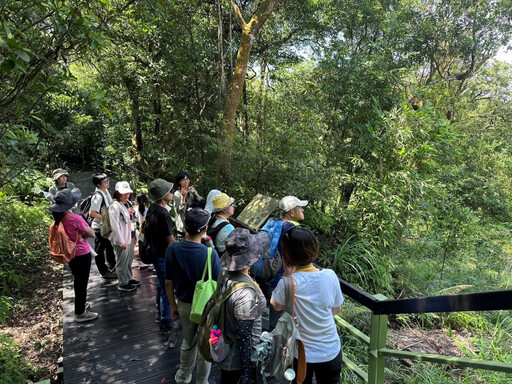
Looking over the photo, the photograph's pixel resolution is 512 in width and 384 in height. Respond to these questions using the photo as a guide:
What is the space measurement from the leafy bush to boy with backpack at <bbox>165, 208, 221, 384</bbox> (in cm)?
205

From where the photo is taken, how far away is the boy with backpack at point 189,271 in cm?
250

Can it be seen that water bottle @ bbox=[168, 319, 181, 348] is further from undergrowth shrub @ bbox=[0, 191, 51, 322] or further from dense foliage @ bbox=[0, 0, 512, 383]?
undergrowth shrub @ bbox=[0, 191, 51, 322]

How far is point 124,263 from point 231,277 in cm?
312

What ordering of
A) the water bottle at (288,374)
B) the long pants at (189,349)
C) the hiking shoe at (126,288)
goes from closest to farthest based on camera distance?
the water bottle at (288,374), the long pants at (189,349), the hiking shoe at (126,288)

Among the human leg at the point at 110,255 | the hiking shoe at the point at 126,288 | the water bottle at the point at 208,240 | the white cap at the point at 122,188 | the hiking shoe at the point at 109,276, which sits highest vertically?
the white cap at the point at 122,188

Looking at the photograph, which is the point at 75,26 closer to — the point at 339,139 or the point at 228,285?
the point at 228,285

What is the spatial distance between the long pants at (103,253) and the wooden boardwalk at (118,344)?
1.17ft

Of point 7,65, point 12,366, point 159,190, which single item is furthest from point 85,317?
point 7,65

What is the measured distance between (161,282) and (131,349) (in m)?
0.76

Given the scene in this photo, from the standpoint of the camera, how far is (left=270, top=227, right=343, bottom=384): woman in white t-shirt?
75.8 inches

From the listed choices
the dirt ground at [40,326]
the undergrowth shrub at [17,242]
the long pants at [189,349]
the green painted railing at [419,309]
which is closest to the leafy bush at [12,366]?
the dirt ground at [40,326]

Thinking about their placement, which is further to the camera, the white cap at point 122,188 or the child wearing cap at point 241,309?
the white cap at point 122,188

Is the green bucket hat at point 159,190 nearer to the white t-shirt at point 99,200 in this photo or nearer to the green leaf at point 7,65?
the white t-shirt at point 99,200

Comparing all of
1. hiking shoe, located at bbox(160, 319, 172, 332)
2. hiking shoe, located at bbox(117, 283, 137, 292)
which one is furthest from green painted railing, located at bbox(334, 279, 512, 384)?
hiking shoe, located at bbox(117, 283, 137, 292)
